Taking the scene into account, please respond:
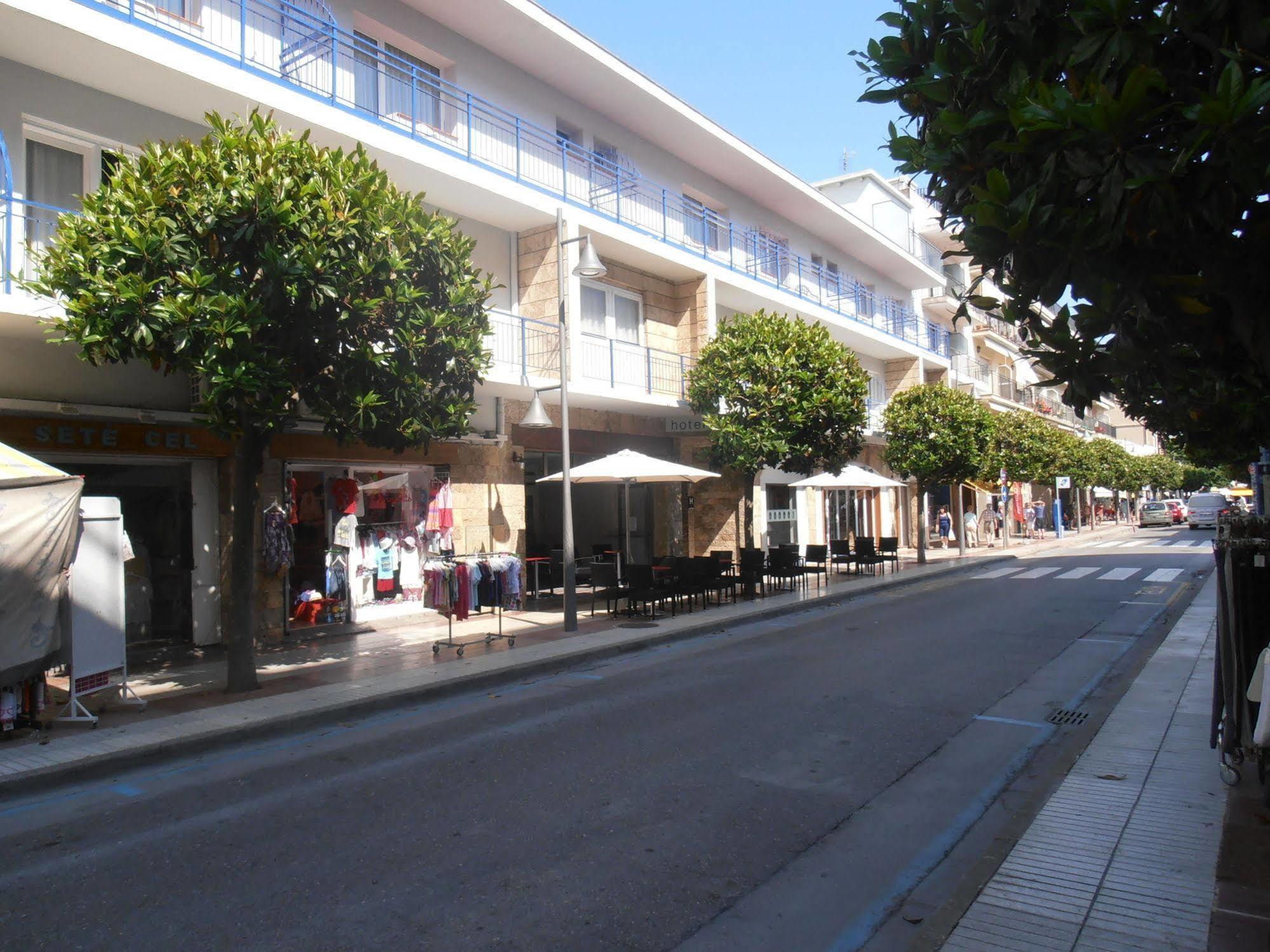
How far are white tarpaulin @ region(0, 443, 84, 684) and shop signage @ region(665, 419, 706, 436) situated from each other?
43.9 feet

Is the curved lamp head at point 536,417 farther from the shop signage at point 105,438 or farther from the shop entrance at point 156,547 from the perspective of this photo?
the shop entrance at point 156,547

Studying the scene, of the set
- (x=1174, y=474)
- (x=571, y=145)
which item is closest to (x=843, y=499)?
(x=571, y=145)

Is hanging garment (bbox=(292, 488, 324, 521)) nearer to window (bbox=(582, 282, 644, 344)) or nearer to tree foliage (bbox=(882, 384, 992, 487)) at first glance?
window (bbox=(582, 282, 644, 344))

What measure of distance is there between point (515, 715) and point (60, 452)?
6582mm

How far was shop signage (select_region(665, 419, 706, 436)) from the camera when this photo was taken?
19281 millimetres

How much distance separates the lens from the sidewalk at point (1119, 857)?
343cm

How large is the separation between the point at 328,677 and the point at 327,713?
5.67 ft

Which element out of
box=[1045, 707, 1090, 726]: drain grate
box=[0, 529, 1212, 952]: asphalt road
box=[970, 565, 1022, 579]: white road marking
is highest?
box=[970, 565, 1022, 579]: white road marking

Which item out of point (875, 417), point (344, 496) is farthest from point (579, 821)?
point (875, 417)

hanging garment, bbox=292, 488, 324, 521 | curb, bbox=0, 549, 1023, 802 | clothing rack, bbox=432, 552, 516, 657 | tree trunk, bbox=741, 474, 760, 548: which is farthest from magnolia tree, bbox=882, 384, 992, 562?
hanging garment, bbox=292, 488, 324, 521

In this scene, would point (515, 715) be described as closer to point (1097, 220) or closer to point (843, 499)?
point (1097, 220)

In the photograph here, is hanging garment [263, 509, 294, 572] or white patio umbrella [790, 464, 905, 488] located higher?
white patio umbrella [790, 464, 905, 488]

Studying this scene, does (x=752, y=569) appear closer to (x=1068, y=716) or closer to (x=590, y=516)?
(x=590, y=516)

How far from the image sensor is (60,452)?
9.97m
